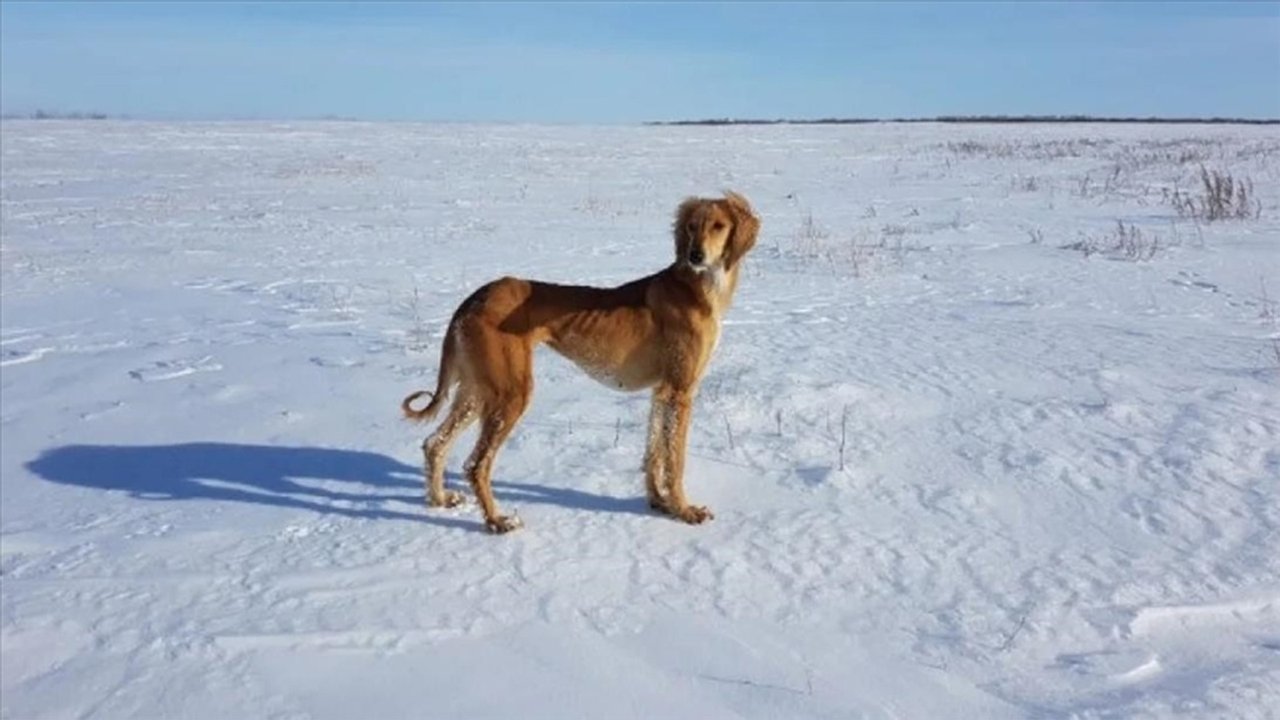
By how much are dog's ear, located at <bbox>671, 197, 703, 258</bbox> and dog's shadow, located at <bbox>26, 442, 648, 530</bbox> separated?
4.22 feet

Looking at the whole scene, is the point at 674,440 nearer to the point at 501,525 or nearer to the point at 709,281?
the point at 709,281

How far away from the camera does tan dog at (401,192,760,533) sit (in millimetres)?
5199

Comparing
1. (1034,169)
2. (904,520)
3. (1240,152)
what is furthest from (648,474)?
(1240,152)

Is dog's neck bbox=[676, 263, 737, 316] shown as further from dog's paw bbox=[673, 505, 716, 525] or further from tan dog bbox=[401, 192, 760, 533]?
dog's paw bbox=[673, 505, 716, 525]

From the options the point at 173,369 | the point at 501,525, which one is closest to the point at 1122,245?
the point at 501,525

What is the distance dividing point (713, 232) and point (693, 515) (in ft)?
4.54

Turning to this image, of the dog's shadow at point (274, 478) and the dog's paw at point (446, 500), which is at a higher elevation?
the dog's paw at point (446, 500)

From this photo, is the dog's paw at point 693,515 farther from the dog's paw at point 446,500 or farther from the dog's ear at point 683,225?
the dog's ear at point 683,225

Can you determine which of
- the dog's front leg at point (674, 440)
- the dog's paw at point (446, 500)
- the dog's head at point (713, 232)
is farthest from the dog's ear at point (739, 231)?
the dog's paw at point (446, 500)

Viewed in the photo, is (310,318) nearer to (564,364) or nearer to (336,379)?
(336,379)

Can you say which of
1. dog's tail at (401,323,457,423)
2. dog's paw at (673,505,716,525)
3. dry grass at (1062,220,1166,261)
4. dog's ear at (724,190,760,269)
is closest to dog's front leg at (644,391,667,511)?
dog's paw at (673,505,716,525)

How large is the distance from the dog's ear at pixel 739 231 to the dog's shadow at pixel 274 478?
132 centimetres

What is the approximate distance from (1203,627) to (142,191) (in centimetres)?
2307

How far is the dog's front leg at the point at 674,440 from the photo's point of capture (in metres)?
5.23
